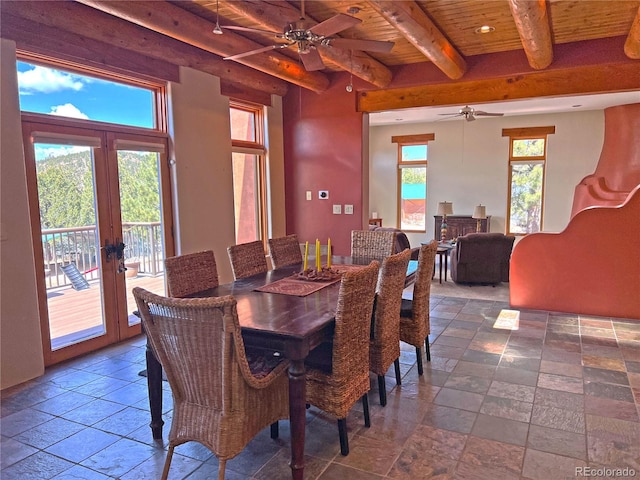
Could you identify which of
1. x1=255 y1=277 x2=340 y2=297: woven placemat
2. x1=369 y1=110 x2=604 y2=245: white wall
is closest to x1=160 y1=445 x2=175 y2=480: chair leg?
x1=255 y1=277 x2=340 y2=297: woven placemat

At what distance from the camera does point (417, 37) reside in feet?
12.7

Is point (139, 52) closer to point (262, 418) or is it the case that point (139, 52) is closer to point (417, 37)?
point (417, 37)

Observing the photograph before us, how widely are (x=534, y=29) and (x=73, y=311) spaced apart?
471 cm

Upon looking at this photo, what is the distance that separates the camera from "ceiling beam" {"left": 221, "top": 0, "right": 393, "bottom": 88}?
342 centimetres

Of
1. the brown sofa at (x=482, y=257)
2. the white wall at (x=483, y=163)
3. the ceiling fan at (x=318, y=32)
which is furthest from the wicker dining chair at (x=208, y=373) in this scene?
the white wall at (x=483, y=163)

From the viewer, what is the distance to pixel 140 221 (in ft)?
14.6

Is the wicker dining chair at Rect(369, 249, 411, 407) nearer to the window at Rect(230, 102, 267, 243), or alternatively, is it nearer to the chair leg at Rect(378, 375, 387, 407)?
the chair leg at Rect(378, 375, 387, 407)

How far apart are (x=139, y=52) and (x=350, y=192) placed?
3.07 metres

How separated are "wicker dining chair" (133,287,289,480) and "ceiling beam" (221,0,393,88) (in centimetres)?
222

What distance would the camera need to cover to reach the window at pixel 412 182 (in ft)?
33.4

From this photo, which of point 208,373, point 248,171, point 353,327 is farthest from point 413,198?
point 208,373

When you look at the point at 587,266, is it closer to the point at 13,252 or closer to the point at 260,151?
the point at 260,151

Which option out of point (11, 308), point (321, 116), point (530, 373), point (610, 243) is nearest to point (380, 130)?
point (321, 116)

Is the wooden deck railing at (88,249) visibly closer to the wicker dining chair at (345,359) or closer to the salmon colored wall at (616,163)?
the wicker dining chair at (345,359)
